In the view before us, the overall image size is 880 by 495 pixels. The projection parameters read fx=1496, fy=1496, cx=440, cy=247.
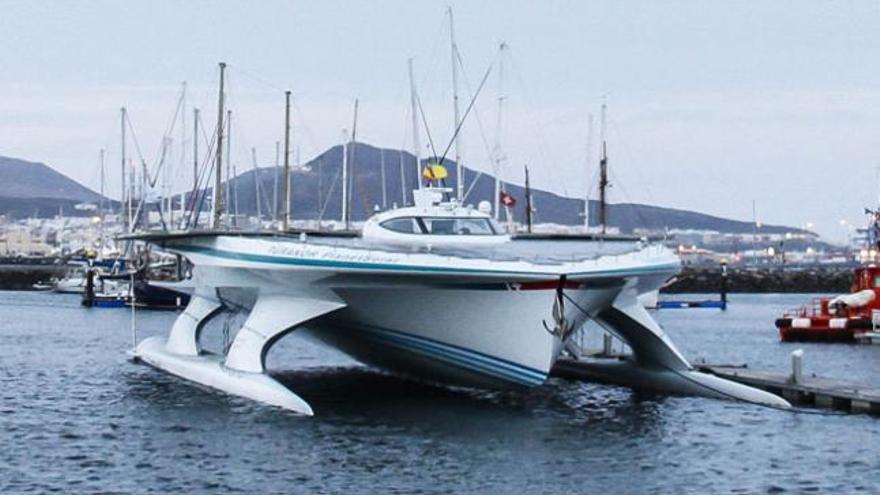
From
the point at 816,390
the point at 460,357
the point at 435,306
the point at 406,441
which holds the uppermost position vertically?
the point at 435,306

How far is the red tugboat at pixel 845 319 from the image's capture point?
65.2 m

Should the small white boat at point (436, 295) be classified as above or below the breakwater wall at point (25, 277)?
above

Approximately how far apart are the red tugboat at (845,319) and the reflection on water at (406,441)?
1081 inches

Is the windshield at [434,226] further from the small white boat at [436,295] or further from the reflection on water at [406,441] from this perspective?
the reflection on water at [406,441]

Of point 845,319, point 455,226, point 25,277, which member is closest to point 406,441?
point 455,226

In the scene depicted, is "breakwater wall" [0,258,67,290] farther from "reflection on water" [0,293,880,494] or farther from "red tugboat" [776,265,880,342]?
"reflection on water" [0,293,880,494]

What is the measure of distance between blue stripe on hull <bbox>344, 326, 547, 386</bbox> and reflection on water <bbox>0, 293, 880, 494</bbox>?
3.02 feet

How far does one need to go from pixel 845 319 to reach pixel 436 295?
35.9m

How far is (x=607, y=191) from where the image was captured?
9000cm

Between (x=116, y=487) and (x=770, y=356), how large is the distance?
134ft

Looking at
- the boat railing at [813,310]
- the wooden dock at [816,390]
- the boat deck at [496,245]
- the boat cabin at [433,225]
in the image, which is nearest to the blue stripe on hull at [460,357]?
the boat deck at [496,245]

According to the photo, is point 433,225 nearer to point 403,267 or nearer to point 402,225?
point 402,225

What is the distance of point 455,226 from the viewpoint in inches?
1460

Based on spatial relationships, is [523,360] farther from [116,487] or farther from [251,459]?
[116,487]
